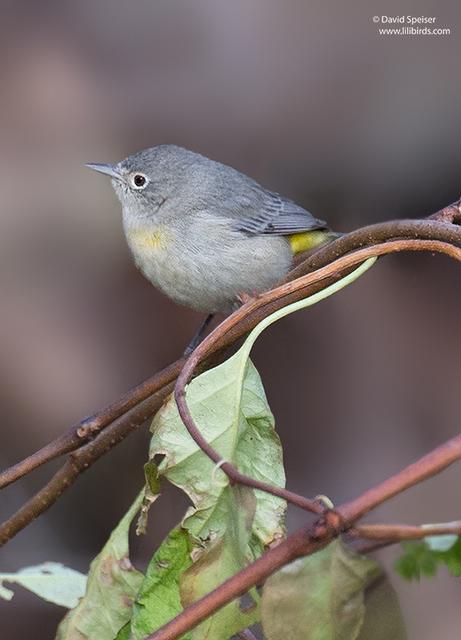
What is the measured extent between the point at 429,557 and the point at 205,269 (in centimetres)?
219

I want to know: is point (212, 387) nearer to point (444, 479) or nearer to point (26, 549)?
point (444, 479)

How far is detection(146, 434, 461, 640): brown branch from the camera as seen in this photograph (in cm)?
104

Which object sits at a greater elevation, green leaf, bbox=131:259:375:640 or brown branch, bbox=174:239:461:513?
brown branch, bbox=174:239:461:513

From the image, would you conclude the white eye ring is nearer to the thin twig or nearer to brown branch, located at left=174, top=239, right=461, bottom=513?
brown branch, located at left=174, top=239, right=461, bottom=513

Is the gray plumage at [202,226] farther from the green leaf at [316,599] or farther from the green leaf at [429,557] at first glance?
the green leaf at [429,557]

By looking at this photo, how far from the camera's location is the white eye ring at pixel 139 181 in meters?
3.73

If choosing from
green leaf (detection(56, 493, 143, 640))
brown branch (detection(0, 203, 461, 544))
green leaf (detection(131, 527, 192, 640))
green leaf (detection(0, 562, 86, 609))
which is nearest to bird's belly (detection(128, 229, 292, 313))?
brown branch (detection(0, 203, 461, 544))

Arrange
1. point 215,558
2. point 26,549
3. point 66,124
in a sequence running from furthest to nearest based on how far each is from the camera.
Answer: point 66,124, point 26,549, point 215,558

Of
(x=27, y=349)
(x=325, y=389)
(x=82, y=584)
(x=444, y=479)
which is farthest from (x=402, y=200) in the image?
(x=82, y=584)

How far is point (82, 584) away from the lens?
1.86 m

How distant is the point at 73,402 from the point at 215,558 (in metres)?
2.96

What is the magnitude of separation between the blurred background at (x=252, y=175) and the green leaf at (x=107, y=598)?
197cm

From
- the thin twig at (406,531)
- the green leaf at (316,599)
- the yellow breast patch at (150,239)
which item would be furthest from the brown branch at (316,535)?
the yellow breast patch at (150,239)

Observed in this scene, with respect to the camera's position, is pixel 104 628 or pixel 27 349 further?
pixel 27 349
